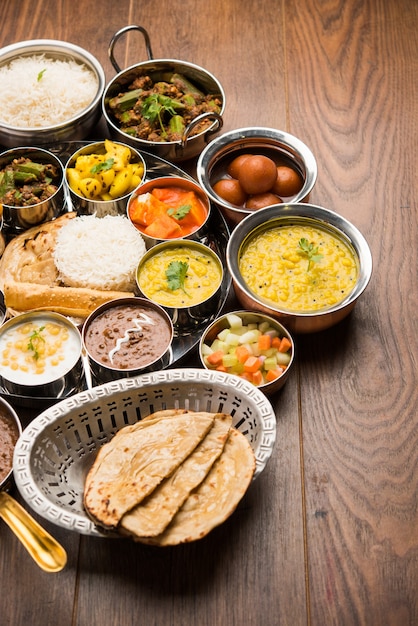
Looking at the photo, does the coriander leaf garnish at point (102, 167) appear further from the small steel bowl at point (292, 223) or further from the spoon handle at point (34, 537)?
the spoon handle at point (34, 537)

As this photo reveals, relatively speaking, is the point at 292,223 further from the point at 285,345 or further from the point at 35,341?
the point at 35,341

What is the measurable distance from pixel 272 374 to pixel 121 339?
0.61m

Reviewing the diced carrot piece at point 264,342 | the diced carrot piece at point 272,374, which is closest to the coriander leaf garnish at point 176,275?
the diced carrot piece at point 264,342

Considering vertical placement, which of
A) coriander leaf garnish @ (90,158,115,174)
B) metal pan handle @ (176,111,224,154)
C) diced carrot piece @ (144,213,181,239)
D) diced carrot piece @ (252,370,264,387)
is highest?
metal pan handle @ (176,111,224,154)

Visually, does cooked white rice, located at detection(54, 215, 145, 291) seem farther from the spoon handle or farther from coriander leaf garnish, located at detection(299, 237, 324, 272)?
the spoon handle

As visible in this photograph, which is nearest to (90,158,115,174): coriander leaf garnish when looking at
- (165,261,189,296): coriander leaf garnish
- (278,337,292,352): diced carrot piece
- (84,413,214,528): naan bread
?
(165,261,189,296): coriander leaf garnish

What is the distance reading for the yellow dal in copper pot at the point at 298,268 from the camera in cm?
297

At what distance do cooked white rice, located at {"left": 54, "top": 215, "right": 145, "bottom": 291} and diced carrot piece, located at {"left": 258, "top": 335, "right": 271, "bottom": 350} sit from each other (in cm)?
67

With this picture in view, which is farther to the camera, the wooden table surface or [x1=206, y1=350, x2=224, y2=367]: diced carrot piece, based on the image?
[x1=206, y1=350, x2=224, y2=367]: diced carrot piece

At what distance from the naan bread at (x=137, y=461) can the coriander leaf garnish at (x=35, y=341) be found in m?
0.54

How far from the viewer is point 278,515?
2586mm

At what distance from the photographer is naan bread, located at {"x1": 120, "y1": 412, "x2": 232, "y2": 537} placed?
2.17 meters

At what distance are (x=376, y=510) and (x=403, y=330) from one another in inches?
32.3

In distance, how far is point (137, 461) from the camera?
232cm
